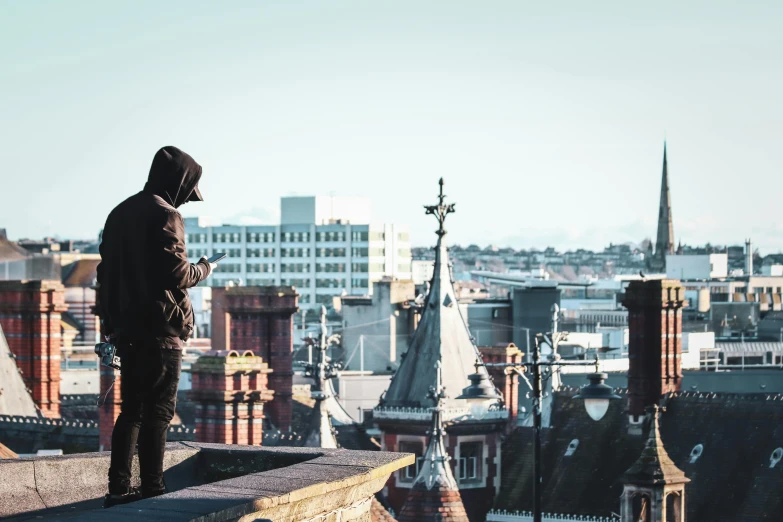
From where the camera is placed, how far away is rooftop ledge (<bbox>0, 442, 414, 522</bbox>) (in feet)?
30.1

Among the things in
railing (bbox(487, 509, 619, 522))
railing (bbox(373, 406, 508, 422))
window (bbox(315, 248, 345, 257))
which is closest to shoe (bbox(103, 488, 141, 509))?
railing (bbox(487, 509, 619, 522))

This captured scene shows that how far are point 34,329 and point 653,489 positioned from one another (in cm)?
1837

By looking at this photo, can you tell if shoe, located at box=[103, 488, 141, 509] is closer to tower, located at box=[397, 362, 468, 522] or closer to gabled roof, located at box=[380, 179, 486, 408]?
tower, located at box=[397, 362, 468, 522]

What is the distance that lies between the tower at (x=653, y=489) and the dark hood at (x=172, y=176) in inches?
1062

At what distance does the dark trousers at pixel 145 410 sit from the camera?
419 inches

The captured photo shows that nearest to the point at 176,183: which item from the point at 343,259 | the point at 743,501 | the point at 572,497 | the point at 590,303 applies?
the point at 743,501

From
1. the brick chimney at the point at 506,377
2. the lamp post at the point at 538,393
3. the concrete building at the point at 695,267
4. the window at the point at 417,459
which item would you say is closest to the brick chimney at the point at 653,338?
the brick chimney at the point at 506,377

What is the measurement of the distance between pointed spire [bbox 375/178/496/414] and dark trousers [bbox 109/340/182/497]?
3696 cm

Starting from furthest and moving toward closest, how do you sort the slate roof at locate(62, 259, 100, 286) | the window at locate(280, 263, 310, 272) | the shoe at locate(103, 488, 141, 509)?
the window at locate(280, 263, 310, 272), the slate roof at locate(62, 259, 100, 286), the shoe at locate(103, 488, 141, 509)

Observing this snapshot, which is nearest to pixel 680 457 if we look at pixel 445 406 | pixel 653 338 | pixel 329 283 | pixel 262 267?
pixel 653 338

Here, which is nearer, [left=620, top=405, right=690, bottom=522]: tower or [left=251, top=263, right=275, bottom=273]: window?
[left=620, top=405, right=690, bottom=522]: tower

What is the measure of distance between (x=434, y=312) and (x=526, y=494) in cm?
570

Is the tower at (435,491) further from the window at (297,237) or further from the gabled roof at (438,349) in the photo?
the window at (297,237)

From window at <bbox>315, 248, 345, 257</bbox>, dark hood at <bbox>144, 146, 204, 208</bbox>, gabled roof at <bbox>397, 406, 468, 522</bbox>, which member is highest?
window at <bbox>315, 248, 345, 257</bbox>
